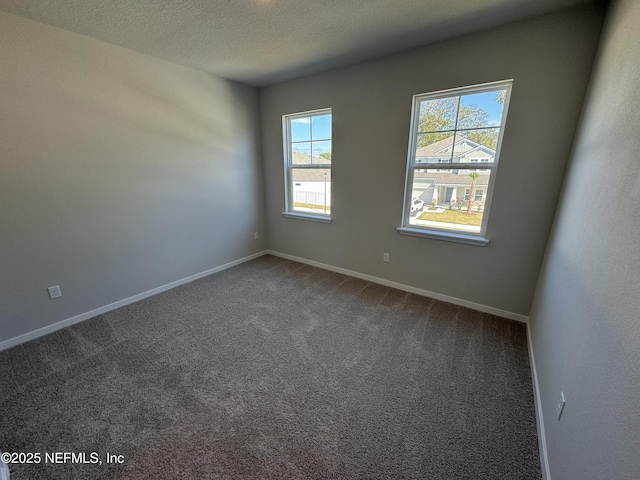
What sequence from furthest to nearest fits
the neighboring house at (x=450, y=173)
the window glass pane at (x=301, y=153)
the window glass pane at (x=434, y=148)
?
the window glass pane at (x=301, y=153)
the window glass pane at (x=434, y=148)
the neighboring house at (x=450, y=173)

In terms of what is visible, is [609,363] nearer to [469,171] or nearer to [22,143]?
[469,171]

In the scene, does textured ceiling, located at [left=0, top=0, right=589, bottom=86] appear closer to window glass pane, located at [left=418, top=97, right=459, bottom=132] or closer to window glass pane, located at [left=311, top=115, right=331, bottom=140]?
window glass pane, located at [left=418, top=97, right=459, bottom=132]

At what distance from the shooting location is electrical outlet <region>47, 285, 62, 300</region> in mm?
2205

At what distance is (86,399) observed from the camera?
5.16 feet

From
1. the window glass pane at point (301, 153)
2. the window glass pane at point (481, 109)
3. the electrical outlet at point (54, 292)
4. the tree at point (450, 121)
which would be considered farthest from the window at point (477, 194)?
the electrical outlet at point (54, 292)

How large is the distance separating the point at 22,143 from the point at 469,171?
376 centimetres

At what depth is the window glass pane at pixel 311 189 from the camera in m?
3.41

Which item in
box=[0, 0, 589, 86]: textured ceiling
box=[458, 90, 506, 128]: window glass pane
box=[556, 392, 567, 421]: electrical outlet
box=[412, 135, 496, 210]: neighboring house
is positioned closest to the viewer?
box=[556, 392, 567, 421]: electrical outlet

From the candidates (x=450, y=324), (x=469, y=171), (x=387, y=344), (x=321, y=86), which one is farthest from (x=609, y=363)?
(x=321, y=86)

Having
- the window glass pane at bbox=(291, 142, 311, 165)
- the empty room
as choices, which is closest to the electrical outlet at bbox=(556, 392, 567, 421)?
the empty room

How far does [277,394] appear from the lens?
1.62 m

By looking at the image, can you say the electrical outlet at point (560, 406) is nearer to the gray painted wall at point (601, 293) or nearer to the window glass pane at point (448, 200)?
the gray painted wall at point (601, 293)

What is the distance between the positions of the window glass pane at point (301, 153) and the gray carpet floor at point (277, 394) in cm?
206

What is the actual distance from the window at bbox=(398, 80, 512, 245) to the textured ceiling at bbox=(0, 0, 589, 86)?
52 cm
